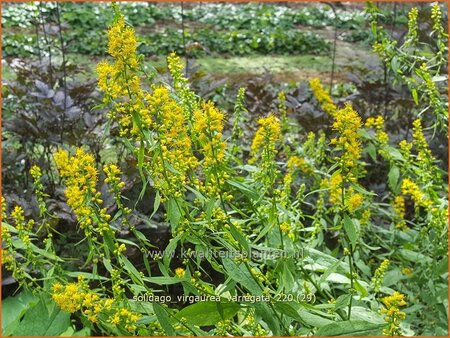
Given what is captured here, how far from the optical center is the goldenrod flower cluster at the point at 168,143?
192 centimetres

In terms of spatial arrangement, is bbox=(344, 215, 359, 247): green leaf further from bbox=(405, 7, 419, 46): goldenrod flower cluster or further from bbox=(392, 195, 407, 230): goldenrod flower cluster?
bbox=(405, 7, 419, 46): goldenrod flower cluster

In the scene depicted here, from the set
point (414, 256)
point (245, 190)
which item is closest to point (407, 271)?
point (414, 256)

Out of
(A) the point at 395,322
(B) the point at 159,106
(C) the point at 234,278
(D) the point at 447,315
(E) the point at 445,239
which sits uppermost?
(B) the point at 159,106

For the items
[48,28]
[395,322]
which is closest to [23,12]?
[48,28]

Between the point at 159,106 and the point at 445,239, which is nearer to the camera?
the point at 159,106

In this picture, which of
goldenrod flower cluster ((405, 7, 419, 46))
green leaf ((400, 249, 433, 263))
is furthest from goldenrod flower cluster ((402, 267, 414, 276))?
goldenrod flower cluster ((405, 7, 419, 46))

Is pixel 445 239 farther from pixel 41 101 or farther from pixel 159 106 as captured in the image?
pixel 41 101

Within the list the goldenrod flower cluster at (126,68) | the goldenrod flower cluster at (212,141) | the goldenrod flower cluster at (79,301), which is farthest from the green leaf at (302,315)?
the goldenrod flower cluster at (126,68)

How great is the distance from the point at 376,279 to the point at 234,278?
840mm

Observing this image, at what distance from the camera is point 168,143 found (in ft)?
6.69

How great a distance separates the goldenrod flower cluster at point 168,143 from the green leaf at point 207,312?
1.04 feet

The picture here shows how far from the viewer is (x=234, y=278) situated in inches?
75.5

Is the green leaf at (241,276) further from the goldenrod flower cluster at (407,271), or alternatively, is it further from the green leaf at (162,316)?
the goldenrod flower cluster at (407,271)

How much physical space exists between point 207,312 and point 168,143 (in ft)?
1.64
